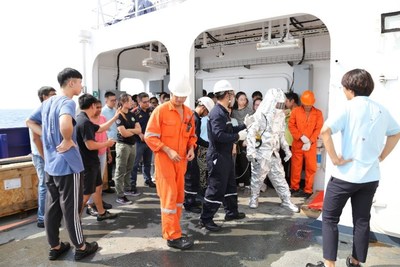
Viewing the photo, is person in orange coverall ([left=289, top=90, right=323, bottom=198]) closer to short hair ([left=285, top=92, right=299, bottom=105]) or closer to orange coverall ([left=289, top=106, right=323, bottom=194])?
orange coverall ([left=289, top=106, right=323, bottom=194])

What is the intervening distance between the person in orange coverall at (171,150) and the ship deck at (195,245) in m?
0.27

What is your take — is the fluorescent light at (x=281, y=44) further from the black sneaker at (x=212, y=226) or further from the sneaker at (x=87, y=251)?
the sneaker at (x=87, y=251)

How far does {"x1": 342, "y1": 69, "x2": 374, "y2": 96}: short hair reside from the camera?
7.21ft

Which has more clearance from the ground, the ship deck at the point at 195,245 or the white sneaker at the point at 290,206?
the white sneaker at the point at 290,206

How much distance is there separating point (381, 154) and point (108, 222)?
3252 millimetres

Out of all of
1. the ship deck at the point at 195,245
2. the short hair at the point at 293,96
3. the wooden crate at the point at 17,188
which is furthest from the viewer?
the short hair at the point at 293,96

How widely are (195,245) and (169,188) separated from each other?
755mm

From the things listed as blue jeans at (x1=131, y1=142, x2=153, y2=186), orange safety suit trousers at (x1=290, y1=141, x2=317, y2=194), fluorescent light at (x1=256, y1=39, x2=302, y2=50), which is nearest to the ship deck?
blue jeans at (x1=131, y1=142, x2=153, y2=186)

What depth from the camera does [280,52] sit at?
6.29 metres

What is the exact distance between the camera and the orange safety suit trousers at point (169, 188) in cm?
288

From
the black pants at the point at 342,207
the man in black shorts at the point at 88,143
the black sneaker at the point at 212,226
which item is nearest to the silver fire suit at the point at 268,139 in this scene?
the black sneaker at the point at 212,226

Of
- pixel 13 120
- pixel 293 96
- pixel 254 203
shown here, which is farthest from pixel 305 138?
pixel 13 120

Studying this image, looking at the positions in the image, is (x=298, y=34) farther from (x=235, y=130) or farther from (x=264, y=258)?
(x=264, y=258)

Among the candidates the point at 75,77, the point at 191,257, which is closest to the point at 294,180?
the point at 191,257
